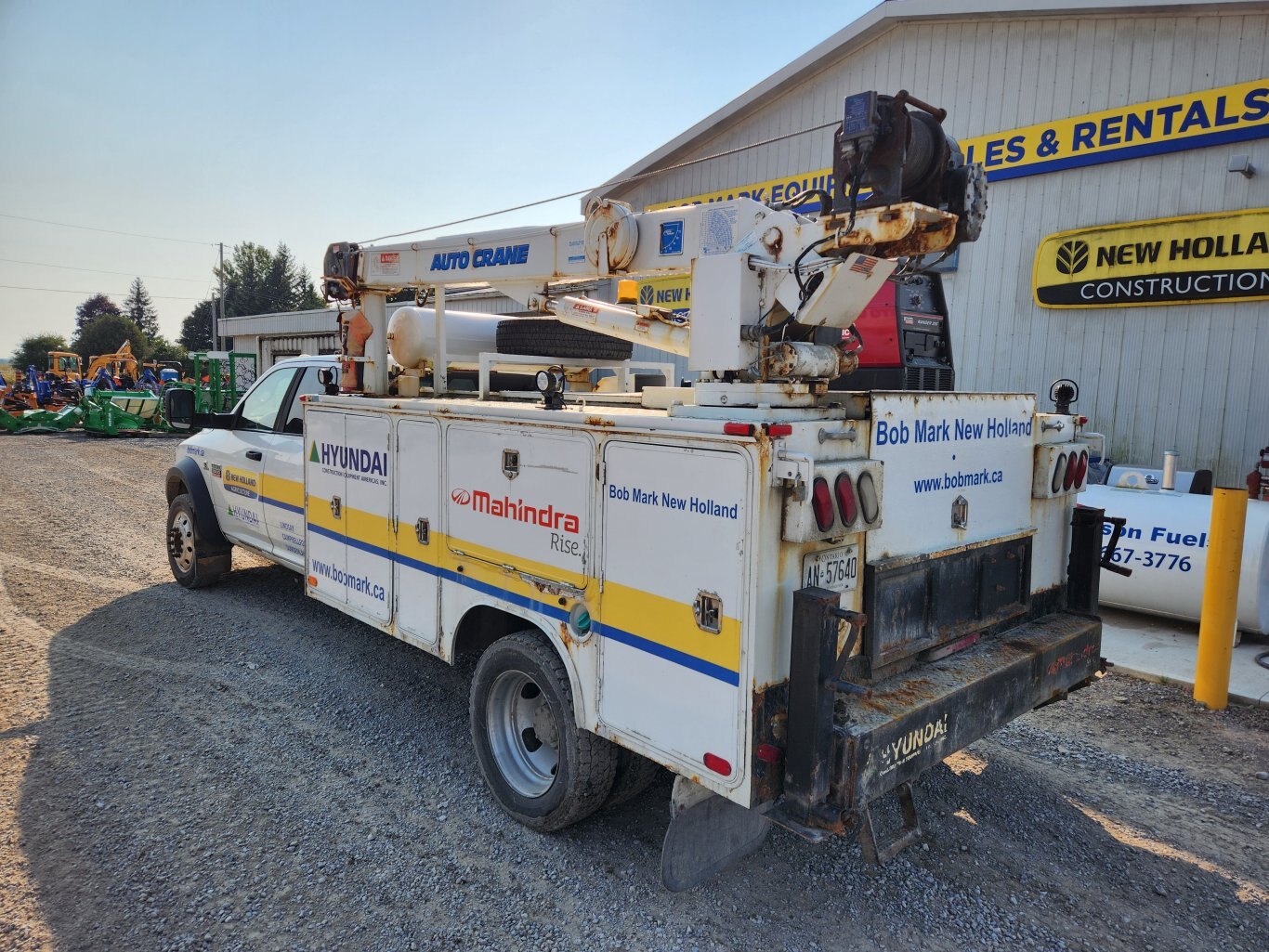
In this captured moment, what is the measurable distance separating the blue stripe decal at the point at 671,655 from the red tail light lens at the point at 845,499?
25.5 inches

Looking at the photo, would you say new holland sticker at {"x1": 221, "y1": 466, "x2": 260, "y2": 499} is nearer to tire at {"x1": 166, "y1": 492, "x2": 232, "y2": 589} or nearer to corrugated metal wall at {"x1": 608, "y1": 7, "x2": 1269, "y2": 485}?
tire at {"x1": 166, "y1": 492, "x2": 232, "y2": 589}

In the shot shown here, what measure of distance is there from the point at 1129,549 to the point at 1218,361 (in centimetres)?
370

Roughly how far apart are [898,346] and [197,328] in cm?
9238

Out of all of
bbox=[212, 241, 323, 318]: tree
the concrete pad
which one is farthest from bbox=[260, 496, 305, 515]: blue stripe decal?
bbox=[212, 241, 323, 318]: tree

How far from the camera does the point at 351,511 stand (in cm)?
493

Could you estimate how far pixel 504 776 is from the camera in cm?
385

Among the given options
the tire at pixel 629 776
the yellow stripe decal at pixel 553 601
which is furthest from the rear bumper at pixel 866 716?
the tire at pixel 629 776

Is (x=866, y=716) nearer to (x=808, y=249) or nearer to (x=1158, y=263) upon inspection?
(x=808, y=249)

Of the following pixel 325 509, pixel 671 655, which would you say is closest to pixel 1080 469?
pixel 671 655

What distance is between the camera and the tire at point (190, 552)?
281 inches

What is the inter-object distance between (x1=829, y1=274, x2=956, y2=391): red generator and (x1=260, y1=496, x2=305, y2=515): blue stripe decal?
12.6ft

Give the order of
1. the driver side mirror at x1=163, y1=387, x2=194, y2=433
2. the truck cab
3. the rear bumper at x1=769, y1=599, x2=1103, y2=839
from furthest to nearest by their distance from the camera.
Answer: the driver side mirror at x1=163, y1=387, x2=194, y2=433 → the truck cab → the rear bumper at x1=769, y1=599, x2=1103, y2=839

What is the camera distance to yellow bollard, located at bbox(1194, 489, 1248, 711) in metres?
5.22

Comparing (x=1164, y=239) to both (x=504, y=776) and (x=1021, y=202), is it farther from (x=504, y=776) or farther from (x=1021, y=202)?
(x=504, y=776)
